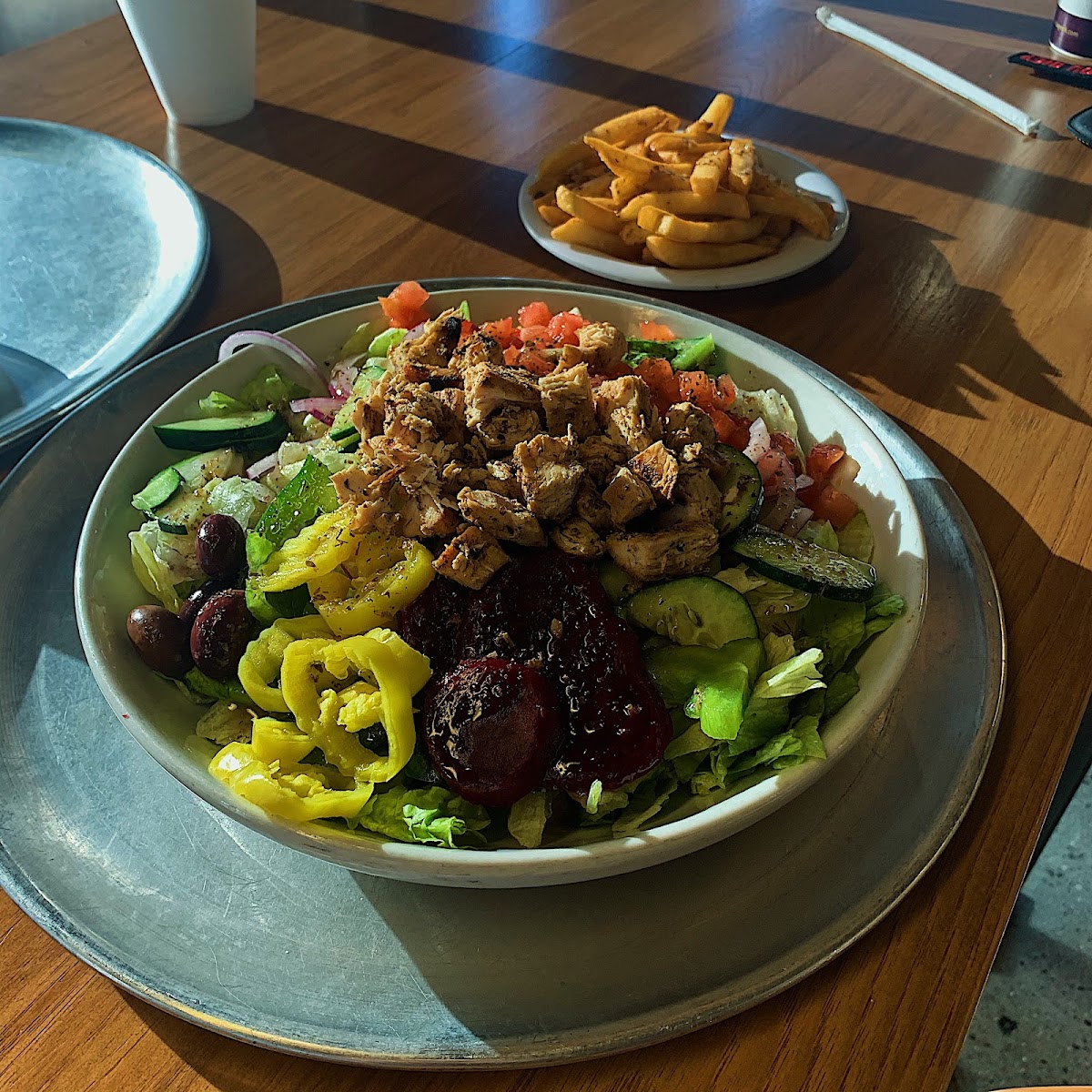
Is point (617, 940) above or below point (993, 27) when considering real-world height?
below

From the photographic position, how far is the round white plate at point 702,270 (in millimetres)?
2275

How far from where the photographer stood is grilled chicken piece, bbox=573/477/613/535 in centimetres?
141

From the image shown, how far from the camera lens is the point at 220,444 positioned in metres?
1.70

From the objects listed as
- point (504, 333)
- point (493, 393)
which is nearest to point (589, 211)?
point (504, 333)

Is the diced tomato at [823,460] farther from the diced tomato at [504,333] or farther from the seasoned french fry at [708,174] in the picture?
the seasoned french fry at [708,174]

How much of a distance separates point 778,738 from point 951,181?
2.30m

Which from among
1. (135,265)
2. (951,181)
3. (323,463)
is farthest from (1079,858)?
(135,265)

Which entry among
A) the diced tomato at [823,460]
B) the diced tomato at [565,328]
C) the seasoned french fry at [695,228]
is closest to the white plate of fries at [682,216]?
the seasoned french fry at [695,228]

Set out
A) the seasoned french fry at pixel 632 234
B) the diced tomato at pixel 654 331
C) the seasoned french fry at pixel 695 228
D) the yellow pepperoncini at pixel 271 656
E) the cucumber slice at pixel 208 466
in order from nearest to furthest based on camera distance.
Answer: the yellow pepperoncini at pixel 271 656 → the cucumber slice at pixel 208 466 → the diced tomato at pixel 654 331 → the seasoned french fry at pixel 695 228 → the seasoned french fry at pixel 632 234

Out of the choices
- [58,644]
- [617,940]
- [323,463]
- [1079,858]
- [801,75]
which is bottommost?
[1079,858]

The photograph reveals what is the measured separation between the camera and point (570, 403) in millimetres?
1480

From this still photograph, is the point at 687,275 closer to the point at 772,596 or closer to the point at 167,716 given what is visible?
the point at 772,596

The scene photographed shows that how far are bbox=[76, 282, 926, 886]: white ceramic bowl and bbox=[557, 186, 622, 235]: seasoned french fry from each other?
34cm

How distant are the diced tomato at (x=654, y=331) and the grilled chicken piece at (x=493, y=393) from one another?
49cm
